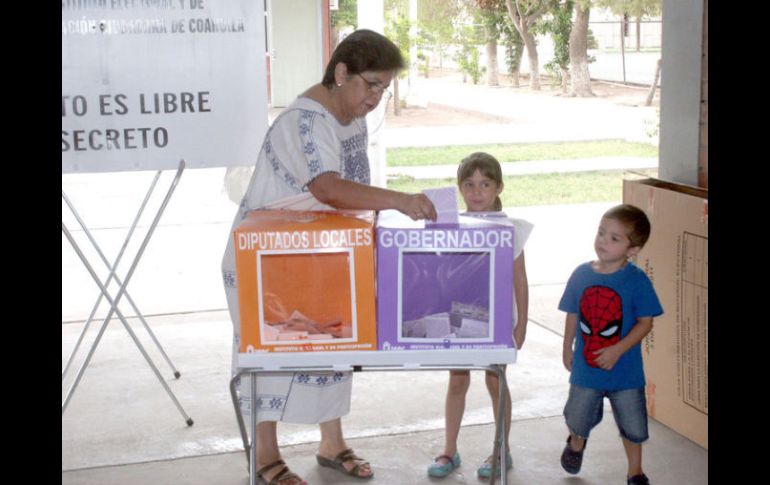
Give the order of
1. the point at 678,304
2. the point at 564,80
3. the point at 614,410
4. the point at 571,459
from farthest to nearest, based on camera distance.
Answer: the point at 564,80 → the point at 678,304 → the point at 571,459 → the point at 614,410

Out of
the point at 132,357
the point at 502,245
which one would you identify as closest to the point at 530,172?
the point at 132,357

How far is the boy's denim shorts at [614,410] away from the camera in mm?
3453

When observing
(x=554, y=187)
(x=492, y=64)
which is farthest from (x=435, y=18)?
(x=554, y=187)

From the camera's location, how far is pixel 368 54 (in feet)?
9.80

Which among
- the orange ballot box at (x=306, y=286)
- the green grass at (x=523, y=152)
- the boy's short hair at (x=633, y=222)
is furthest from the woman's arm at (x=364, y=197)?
the green grass at (x=523, y=152)

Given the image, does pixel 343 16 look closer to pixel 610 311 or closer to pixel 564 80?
pixel 564 80

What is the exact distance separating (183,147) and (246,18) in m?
0.55

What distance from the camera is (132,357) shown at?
210 inches

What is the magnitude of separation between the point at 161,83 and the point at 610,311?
1843mm

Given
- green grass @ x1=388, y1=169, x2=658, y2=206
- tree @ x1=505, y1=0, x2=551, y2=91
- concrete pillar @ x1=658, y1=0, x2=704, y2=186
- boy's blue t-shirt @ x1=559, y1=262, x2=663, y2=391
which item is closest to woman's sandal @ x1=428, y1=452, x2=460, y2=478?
boy's blue t-shirt @ x1=559, y1=262, x2=663, y2=391

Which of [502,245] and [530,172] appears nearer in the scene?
[502,245]
